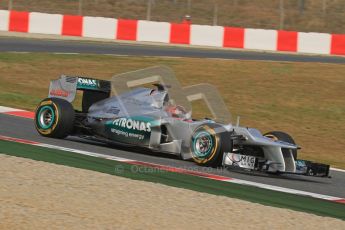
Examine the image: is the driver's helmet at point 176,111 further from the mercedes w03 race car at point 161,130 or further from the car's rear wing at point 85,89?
the car's rear wing at point 85,89

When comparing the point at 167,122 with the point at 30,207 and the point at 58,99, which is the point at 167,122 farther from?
the point at 30,207

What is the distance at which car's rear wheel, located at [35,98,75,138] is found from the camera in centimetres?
1090

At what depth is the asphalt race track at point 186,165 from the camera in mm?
9716

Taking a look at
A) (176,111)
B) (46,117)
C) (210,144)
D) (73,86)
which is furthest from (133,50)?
(210,144)

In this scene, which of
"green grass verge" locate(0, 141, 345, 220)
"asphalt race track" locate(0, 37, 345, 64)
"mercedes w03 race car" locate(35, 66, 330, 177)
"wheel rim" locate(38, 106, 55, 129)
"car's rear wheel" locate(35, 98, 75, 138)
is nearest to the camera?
"green grass verge" locate(0, 141, 345, 220)

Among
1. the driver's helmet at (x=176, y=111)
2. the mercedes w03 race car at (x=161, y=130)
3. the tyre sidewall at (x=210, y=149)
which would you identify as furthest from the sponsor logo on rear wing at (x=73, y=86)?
the tyre sidewall at (x=210, y=149)

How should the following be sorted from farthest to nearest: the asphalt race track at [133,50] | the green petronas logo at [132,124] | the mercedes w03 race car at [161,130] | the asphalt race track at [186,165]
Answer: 1. the asphalt race track at [133,50]
2. the green petronas logo at [132,124]
3. the mercedes w03 race car at [161,130]
4. the asphalt race track at [186,165]

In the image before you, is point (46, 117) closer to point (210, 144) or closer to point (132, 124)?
point (132, 124)

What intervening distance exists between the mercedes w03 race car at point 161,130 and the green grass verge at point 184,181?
0.81m

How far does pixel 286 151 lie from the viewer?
991 centimetres

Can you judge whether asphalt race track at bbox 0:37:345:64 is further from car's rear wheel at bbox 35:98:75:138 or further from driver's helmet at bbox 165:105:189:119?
driver's helmet at bbox 165:105:189:119

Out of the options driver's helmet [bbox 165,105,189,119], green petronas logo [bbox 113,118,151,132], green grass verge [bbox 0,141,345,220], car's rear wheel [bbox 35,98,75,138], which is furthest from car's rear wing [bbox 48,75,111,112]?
green grass verge [bbox 0,141,345,220]

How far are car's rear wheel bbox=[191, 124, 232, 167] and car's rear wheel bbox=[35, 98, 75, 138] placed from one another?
1905 millimetres

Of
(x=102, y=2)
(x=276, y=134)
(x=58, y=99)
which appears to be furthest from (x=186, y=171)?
(x=102, y=2)
